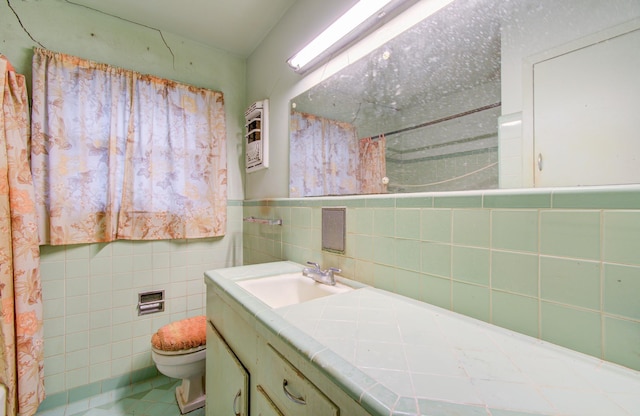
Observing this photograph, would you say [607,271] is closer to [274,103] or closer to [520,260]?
[520,260]

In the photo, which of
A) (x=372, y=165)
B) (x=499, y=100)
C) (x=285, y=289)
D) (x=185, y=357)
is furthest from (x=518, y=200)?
(x=185, y=357)

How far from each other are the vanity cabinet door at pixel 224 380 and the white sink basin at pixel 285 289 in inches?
9.5

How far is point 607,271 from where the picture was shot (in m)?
0.57

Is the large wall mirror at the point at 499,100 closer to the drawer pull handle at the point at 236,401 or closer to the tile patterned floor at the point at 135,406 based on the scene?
the drawer pull handle at the point at 236,401

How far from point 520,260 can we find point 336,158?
0.91m

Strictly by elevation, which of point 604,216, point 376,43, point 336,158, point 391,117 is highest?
point 376,43

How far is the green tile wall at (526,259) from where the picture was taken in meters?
0.56

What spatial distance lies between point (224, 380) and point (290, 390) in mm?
562

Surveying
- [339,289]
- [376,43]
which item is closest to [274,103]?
[376,43]

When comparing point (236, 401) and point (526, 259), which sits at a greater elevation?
point (526, 259)

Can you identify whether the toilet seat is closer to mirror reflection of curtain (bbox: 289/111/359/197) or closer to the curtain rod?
mirror reflection of curtain (bbox: 289/111/359/197)

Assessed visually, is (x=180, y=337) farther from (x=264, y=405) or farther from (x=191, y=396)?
(x=264, y=405)

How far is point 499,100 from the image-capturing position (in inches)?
30.4

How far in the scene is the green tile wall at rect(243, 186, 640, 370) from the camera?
56 cm
